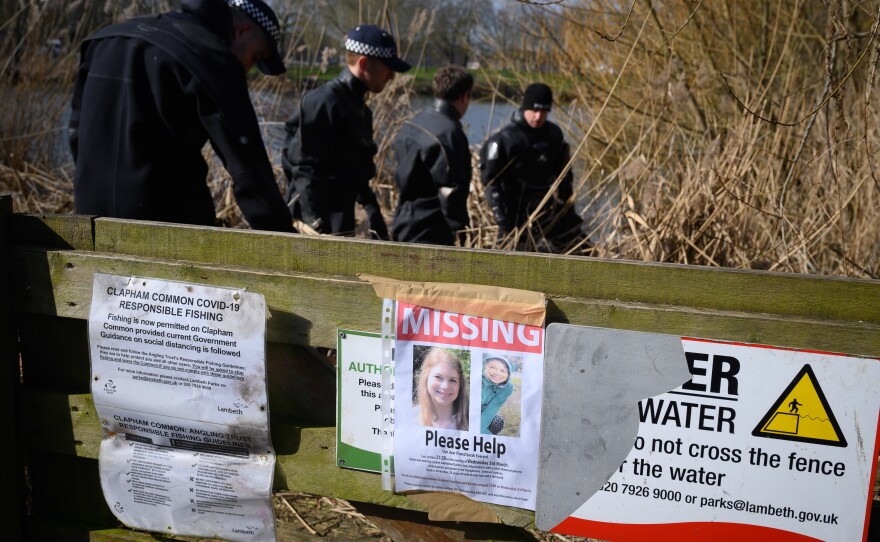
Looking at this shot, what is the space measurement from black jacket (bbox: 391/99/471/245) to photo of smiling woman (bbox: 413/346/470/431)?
3092 mm

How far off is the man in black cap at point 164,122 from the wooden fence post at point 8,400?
0.54 metres

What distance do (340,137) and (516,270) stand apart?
314 centimetres

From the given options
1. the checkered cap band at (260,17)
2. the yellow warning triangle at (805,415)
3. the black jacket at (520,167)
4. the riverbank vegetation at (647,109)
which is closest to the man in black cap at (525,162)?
the black jacket at (520,167)

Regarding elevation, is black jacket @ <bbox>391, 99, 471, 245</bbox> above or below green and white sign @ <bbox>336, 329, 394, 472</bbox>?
above

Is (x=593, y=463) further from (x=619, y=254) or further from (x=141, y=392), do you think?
(x=619, y=254)

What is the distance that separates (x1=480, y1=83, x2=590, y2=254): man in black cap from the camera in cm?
572

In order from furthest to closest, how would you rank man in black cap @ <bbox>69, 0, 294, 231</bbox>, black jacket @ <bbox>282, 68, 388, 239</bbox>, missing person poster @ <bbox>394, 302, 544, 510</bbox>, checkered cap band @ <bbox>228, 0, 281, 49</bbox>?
black jacket @ <bbox>282, 68, 388, 239</bbox>
checkered cap band @ <bbox>228, 0, 281, 49</bbox>
man in black cap @ <bbox>69, 0, 294, 231</bbox>
missing person poster @ <bbox>394, 302, 544, 510</bbox>

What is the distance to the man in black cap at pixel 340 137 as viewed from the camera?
15.5 ft

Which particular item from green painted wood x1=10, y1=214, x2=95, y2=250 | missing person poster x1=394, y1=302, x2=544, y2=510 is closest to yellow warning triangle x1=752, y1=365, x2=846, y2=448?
missing person poster x1=394, y1=302, x2=544, y2=510

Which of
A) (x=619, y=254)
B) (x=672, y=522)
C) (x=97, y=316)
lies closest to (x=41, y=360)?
(x=97, y=316)

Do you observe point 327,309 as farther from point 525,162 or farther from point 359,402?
point 525,162

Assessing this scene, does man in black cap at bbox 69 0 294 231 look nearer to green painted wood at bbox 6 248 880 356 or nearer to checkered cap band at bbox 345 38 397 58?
green painted wood at bbox 6 248 880 356

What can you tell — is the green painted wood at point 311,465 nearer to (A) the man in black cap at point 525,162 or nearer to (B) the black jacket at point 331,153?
(B) the black jacket at point 331,153

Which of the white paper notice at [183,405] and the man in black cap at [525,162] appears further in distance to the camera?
the man in black cap at [525,162]
